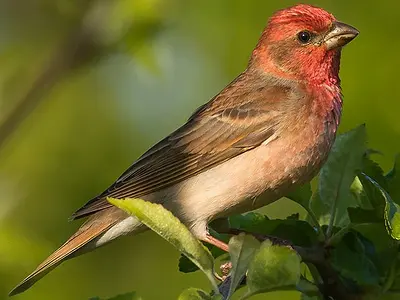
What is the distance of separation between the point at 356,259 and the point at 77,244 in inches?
73.8

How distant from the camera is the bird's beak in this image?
6.04m

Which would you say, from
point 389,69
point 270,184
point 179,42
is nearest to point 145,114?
point 179,42

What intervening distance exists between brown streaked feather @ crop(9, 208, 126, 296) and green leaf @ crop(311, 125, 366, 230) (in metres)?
1.42

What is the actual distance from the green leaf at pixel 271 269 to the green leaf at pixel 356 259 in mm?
902

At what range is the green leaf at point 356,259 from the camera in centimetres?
435

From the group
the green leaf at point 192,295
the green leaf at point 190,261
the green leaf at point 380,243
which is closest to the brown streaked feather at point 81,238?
the green leaf at point 190,261

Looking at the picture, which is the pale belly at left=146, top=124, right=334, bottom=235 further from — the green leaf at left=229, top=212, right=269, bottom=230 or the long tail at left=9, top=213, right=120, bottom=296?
the green leaf at left=229, top=212, right=269, bottom=230

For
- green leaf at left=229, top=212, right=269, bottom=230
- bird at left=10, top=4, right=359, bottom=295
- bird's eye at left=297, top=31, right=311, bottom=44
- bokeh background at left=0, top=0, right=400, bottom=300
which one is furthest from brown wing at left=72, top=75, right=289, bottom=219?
green leaf at left=229, top=212, right=269, bottom=230

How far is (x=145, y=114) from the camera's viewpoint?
7887 millimetres

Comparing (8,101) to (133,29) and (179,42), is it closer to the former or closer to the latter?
(133,29)

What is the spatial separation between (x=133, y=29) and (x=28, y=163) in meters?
2.59

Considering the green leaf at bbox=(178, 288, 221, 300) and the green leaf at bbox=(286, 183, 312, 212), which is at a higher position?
the green leaf at bbox=(178, 288, 221, 300)

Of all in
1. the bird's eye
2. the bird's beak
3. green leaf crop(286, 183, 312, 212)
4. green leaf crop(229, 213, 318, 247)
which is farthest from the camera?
the bird's eye

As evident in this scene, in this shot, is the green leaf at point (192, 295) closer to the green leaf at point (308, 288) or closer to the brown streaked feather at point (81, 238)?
the green leaf at point (308, 288)
